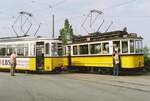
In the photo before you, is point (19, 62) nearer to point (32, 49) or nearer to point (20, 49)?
point (20, 49)

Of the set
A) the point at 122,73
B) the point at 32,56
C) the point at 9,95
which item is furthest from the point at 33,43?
the point at 9,95

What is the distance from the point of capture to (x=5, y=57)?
117 feet

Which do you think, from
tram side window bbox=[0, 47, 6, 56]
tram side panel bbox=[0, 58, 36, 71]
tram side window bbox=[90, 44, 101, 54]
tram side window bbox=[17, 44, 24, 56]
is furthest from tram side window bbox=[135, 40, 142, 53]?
tram side window bbox=[0, 47, 6, 56]

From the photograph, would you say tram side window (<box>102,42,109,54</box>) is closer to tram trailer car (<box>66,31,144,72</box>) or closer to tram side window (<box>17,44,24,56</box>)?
tram trailer car (<box>66,31,144,72</box>)

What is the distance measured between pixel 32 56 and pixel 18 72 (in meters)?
3.96

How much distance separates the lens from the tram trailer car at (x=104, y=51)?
95.1 feet

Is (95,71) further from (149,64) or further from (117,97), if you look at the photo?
(117,97)

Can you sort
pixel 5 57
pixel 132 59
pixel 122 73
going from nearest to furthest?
pixel 132 59 < pixel 122 73 < pixel 5 57

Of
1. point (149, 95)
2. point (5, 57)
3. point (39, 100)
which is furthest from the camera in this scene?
point (5, 57)

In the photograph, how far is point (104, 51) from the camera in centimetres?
3105

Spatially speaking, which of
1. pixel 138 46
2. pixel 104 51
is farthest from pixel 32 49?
pixel 138 46

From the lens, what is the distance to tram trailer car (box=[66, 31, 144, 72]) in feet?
95.1

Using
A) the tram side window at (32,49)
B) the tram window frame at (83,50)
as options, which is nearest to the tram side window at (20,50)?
the tram side window at (32,49)

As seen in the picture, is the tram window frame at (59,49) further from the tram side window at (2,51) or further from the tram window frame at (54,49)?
the tram side window at (2,51)
